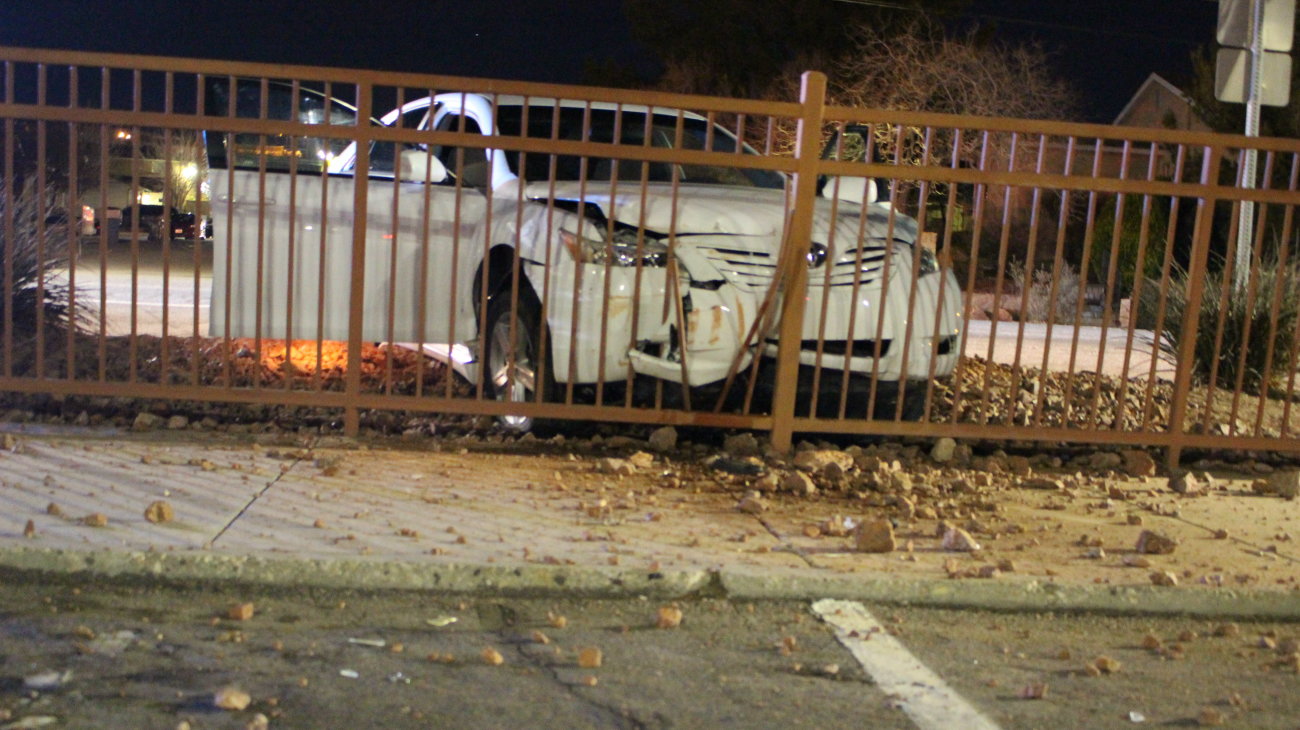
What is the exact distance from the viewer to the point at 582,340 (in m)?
6.57

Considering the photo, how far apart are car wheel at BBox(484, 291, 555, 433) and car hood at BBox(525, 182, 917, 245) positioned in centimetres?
60

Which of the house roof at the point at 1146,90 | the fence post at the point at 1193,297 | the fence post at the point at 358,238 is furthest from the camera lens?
the house roof at the point at 1146,90

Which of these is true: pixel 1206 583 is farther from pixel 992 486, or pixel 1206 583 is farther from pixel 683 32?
pixel 683 32

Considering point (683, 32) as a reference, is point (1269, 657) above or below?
below

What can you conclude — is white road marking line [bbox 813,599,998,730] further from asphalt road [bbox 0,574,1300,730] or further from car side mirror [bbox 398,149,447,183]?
car side mirror [bbox 398,149,447,183]

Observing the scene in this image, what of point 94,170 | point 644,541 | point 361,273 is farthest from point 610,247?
point 94,170

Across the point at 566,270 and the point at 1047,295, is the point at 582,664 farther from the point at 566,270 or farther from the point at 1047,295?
the point at 1047,295

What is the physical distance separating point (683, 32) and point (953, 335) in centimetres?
2770

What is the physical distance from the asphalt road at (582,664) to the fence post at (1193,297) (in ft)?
8.02

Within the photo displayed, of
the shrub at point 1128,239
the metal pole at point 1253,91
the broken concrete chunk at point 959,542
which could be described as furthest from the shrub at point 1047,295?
the broken concrete chunk at point 959,542

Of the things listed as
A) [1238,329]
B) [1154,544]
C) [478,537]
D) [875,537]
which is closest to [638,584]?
[478,537]

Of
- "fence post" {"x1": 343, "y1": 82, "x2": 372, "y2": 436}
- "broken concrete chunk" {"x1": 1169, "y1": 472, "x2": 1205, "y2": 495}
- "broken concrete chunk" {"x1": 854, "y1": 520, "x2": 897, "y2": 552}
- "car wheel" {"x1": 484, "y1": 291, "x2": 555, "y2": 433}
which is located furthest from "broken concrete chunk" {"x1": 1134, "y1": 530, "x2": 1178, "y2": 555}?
"fence post" {"x1": 343, "y1": 82, "x2": 372, "y2": 436}

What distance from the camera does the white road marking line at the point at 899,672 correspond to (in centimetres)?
372

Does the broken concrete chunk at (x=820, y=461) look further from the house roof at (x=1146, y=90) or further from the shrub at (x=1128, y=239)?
the house roof at (x=1146, y=90)
